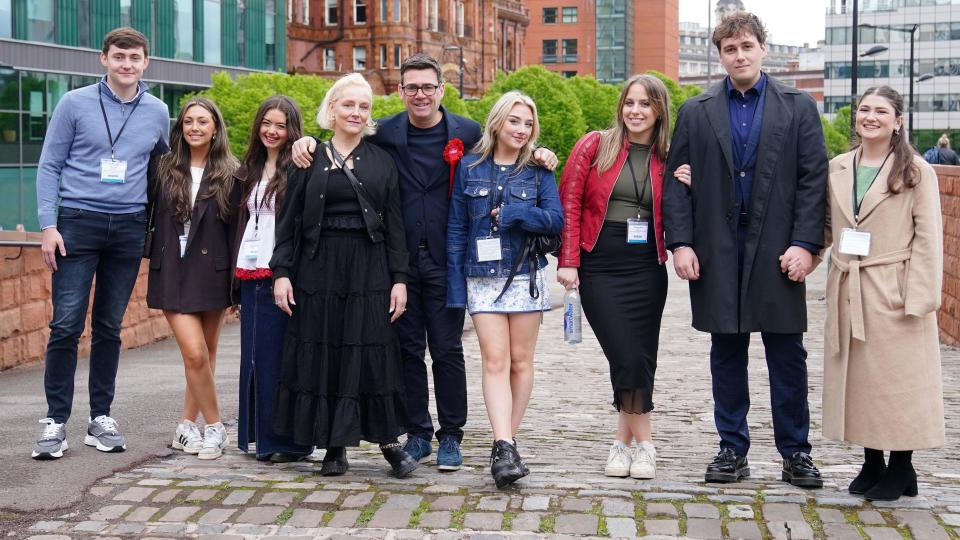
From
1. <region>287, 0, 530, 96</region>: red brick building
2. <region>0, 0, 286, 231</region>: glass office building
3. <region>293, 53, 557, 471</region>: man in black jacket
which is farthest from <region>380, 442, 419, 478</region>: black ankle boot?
<region>287, 0, 530, 96</region>: red brick building

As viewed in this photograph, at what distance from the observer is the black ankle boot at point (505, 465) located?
665 centimetres

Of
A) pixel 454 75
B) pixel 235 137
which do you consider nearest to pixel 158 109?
pixel 235 137

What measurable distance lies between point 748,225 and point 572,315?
3.33ft

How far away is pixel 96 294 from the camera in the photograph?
25.6 feet

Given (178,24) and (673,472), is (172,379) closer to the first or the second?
(673,472)

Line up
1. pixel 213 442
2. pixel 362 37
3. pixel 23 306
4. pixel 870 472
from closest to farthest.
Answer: pixel 870 472, pixel 213 442, pixel 23 306, pixel 362 37

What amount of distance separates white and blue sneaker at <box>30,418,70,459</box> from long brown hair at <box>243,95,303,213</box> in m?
1.56

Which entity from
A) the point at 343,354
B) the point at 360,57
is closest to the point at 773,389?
the point at 343,354

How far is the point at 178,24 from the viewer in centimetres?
5238

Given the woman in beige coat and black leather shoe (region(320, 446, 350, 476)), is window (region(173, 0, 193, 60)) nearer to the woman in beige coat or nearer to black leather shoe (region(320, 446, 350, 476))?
black leather shoe (region(320, 446, 350, 476))

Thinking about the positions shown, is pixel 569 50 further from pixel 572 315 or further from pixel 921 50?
pixel 572 315

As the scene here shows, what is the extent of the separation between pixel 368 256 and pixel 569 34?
5772 inches

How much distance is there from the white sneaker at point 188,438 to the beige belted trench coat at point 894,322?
135 inches

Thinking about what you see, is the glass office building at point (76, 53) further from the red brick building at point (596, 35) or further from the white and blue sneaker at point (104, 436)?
the red brick building at point (596, 35)
